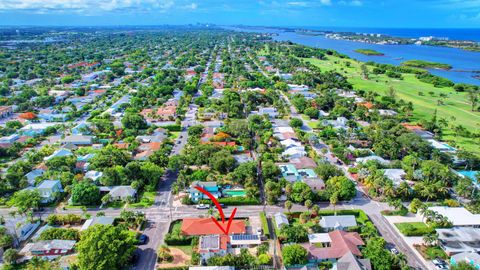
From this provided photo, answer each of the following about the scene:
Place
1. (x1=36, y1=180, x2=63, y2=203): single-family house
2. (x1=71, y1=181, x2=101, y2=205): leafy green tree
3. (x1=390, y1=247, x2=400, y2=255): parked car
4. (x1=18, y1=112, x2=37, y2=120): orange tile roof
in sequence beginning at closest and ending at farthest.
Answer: (x1=390, y1=247, x2=400, y2=255): parked car, (x1=71, y1=181, x2=101, y2=205): leafy green tree, (x1=36, y1=180, x2=63, y2=203): single-family house, (x1=18, y1=112, x2=37, y2=120): orange tile roof

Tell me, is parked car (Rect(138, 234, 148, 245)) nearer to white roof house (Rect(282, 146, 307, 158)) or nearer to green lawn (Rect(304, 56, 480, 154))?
white roof house (Rect(282, 146, 307, 158))

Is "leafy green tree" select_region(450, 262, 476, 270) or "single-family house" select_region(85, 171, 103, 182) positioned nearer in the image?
"leafy green tree" select_region(450, 262, 476, 270)

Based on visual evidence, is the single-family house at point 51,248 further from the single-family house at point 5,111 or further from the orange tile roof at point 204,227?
the single-family house at point 5,111

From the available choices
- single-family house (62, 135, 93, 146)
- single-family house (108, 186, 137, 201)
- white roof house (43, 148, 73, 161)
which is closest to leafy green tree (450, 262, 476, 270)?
single-family house (108, 186, 137, 201)

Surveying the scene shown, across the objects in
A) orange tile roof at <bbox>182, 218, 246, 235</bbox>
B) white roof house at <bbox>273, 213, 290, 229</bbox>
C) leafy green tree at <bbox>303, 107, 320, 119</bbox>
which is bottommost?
orange tile roof at <bbox>182, 218, 246, 235</bbox>

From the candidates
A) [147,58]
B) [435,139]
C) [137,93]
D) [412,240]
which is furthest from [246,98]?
[147,58]

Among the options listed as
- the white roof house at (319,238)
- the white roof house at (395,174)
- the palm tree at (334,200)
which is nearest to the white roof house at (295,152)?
the white roof house at (395,174)

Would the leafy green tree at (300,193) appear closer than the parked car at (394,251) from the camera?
No
